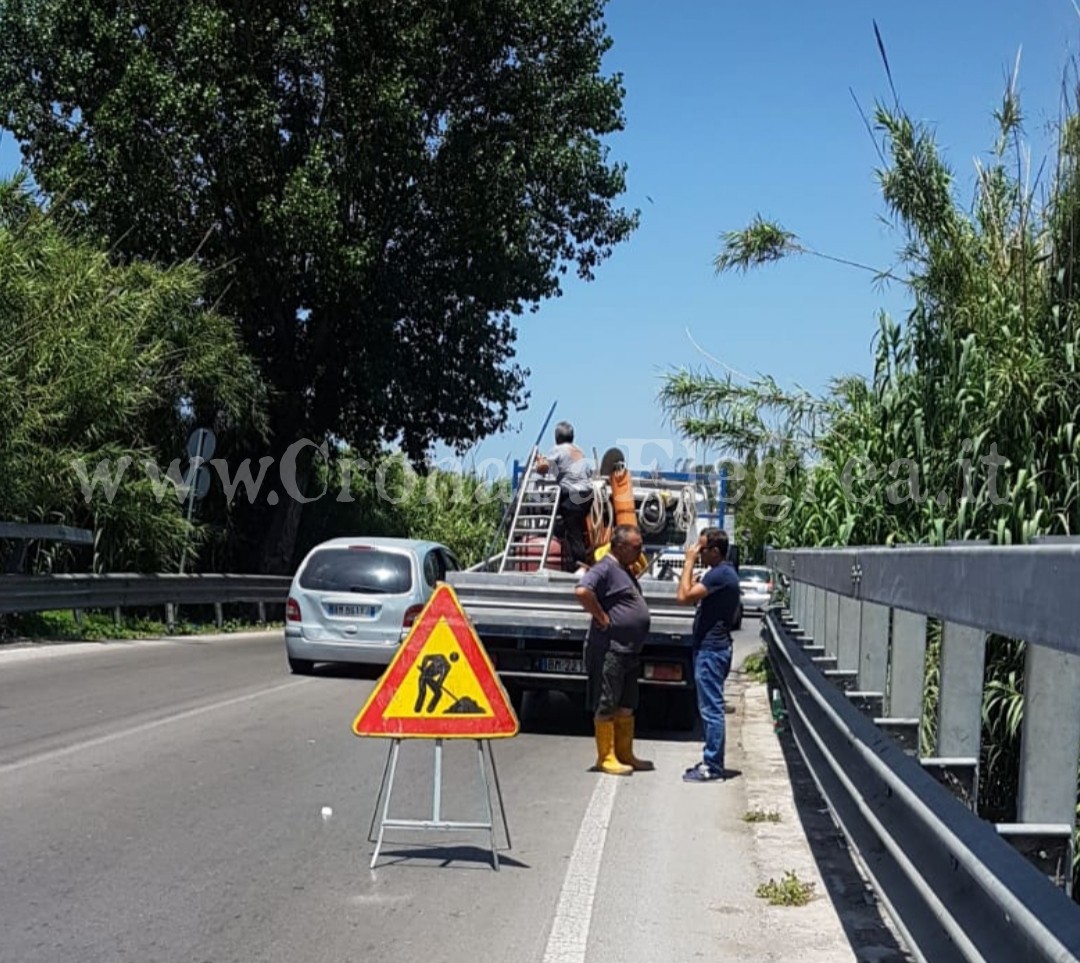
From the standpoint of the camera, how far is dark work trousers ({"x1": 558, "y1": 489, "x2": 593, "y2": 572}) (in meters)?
14.4

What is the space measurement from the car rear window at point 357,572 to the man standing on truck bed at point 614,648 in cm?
606

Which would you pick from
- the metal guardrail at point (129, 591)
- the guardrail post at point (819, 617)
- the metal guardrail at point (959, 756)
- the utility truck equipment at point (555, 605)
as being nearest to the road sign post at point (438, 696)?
the metal guardrail at point (959, 756)

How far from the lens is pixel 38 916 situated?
20.1 feet

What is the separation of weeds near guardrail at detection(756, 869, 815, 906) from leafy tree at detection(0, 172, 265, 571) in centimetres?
1403

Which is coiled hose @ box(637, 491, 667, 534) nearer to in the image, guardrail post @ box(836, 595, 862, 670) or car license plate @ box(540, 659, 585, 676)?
car license plate @ box(540, 659, 585, 676)

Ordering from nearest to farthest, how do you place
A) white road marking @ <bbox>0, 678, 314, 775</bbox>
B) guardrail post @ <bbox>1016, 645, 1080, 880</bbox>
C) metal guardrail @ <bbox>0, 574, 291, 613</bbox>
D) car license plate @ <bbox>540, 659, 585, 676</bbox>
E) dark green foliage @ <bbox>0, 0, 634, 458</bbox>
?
guardrail post @ <bbox>1016, 645, 1080, 880</bbox> → white road marking @ <bbox>0, 678, 314, 775</bbox> → car license plate @ <bbox>540, 659, 585, 676</bbox> → metal guardrail @ <bbox>0, 574, 291, 613</bbox> → dark green foliage @ <bbox>0, 0, 634, 458</bbox>

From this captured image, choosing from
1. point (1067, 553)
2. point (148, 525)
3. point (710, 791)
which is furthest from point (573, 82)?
point (1067, 553)

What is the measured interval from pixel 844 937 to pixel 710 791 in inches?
152

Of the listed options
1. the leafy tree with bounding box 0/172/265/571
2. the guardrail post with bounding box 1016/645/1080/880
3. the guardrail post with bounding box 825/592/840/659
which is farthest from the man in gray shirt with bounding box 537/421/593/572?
the guardrail post with bounding box 1016/645/1080/880

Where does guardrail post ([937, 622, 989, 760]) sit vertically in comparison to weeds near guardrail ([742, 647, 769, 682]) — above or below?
above

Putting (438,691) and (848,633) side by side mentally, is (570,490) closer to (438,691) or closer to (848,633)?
(848,633)

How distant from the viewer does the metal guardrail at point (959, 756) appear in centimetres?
322

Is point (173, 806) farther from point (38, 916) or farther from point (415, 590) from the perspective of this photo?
point (415, 590)

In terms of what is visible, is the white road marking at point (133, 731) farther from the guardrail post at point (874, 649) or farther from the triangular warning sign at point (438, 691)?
the guardrail post at point (874, 649)
